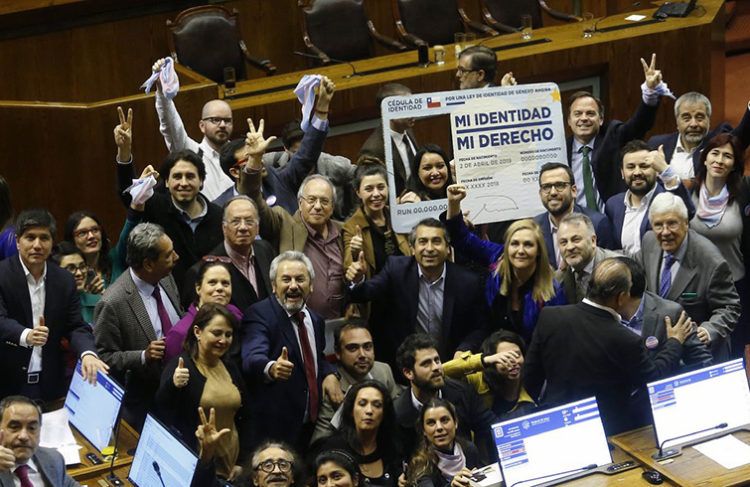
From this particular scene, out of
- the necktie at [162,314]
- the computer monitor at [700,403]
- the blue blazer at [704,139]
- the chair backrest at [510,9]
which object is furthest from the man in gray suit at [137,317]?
the chair backrest at [510,9]

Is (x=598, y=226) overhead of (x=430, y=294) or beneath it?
overhead

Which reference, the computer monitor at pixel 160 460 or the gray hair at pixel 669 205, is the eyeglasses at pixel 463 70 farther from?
the computer monitor at pixel 160 460

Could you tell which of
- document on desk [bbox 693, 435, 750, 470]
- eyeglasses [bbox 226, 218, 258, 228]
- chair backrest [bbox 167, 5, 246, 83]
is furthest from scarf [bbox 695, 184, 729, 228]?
chair backrest [bbox 167, 5, 246, 83]

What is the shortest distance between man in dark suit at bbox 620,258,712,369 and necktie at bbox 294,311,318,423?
1.24 meters

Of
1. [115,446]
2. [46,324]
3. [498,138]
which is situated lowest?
[115,446]

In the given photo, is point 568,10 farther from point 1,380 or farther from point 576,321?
point 1,380

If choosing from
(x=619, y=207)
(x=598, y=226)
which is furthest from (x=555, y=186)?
(x=619, y=207)

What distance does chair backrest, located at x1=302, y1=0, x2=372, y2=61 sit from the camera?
29.0 feet

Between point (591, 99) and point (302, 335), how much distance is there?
2.04 metres

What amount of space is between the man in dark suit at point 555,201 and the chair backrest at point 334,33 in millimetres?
2698

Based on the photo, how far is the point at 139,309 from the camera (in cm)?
579

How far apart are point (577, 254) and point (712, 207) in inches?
33.9

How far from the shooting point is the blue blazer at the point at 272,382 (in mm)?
5688

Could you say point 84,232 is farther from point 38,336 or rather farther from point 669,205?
point 669,205
